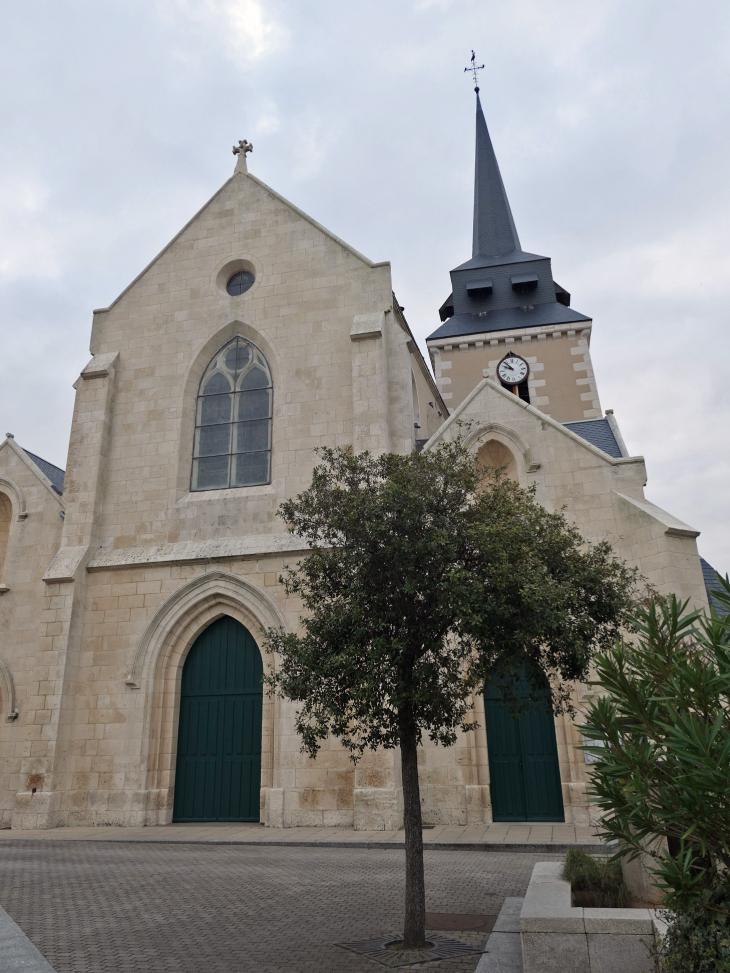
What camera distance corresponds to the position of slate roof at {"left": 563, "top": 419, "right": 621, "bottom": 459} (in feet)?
52.0

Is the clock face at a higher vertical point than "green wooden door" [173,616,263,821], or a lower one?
higher

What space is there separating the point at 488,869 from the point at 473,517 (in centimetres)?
495

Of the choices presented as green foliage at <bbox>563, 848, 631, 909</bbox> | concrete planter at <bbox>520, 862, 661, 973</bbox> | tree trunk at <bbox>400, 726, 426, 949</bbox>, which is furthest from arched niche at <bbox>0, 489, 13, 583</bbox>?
concrete planter at <bbox>520, 862, 661, 973</bbox>

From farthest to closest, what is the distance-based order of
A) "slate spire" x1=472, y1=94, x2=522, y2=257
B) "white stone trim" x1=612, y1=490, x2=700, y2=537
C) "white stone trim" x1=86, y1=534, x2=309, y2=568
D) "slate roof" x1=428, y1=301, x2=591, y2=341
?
1. "slate spire" x1=472, y1=94, x2=522, y2=257
2. "slate roof" x1=428, y1=301, x2=591, y2=341
3. "white stone trim" x1=86, y1=534, x2=309, y2=568
4. "white stone trim" x1=612, y1=490, x2=700, y2=537

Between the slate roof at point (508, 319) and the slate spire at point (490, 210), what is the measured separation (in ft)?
15.9

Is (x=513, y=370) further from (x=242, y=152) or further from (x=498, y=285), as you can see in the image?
(x=242, y=152)

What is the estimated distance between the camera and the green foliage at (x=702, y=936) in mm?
3889

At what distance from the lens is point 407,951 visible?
5.74 metres

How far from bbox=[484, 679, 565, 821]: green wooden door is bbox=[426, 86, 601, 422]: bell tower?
1519 cm

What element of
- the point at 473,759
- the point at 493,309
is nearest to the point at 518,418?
the point at 473,759

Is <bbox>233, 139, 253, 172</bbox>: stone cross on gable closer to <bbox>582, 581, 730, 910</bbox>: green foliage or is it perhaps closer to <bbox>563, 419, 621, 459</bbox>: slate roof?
<bbox>563, 419, 621, 459</bbox>: slate roof

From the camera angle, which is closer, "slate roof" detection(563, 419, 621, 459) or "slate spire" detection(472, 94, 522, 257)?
"slate roof" detection(563, 419, 621, 459)

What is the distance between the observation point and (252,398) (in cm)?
1680

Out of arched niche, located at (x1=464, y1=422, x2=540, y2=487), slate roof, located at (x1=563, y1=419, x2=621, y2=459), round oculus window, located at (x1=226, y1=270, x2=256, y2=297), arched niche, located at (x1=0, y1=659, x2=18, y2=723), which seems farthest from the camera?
round oculus window, located at (x1=226, y1=270, x2=256, y2=297)
